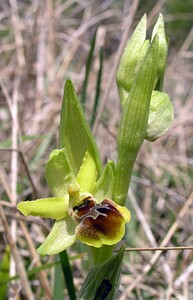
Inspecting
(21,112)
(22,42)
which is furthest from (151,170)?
(22,42)

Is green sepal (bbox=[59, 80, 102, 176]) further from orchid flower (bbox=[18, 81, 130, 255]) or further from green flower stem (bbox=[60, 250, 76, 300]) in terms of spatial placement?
green flower stem (bbox=[60, 250, 76, 300])

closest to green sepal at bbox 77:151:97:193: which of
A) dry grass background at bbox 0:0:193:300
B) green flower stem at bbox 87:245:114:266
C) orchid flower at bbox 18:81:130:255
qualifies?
orchid flower at bbox 18:81:130:255

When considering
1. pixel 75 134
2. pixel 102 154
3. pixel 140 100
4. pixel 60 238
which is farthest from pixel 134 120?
pixel 102 154

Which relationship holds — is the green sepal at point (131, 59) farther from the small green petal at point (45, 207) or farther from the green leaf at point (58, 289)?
the green leaf at point (58, 289)

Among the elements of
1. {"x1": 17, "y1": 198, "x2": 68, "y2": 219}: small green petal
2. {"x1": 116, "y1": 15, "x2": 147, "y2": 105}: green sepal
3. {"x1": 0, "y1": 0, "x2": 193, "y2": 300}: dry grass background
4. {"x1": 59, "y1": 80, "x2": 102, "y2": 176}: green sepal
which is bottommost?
{"x1": 0, "y1": 0, "x2": 193, "y2": 300}: dry grass background

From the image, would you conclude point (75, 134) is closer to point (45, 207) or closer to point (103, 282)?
point (45, 207)
